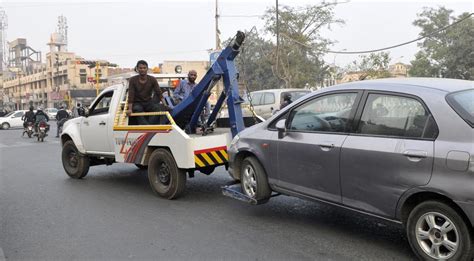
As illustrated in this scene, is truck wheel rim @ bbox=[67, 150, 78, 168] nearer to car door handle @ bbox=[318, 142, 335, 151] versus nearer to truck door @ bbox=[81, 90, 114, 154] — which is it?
truck door @ bbox=[81, 90, 114, 154]

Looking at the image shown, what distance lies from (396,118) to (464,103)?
0.57m

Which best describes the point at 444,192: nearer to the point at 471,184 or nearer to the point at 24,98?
the point at 471,184

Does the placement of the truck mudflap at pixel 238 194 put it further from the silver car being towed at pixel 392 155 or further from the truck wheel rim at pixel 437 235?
the truck wheel rim at pixel 437 235

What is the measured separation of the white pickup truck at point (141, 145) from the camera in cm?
636

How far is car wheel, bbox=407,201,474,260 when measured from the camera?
3492mm

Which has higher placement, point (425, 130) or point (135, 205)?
point (425, 130)

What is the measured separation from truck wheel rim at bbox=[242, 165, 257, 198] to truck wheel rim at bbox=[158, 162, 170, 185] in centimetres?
160

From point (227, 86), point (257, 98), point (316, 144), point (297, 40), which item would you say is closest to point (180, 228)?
point (316, 144)

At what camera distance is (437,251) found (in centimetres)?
369

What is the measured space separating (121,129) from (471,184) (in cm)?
543

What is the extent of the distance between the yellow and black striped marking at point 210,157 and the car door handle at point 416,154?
3122mm

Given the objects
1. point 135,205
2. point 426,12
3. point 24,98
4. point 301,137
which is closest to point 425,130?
point 301,137

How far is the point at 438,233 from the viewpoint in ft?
12.0

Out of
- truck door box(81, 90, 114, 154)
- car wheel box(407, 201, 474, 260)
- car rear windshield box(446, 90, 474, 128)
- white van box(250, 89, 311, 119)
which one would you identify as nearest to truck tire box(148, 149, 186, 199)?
truck door box(81, 90, 114, 154)
